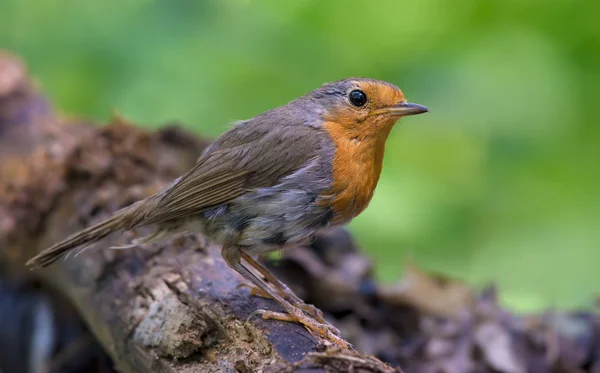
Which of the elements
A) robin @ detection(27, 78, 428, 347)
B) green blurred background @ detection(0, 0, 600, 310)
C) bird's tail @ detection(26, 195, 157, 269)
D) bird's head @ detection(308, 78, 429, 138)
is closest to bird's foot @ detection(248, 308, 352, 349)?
robin @ detection(27, 78, 428, 347)

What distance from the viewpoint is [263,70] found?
6855 mm

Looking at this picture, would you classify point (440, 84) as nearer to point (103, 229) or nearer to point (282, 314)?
point (103, 229)

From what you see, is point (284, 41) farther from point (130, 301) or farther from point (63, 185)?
point (130, 301)

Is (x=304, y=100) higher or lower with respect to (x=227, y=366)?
higher

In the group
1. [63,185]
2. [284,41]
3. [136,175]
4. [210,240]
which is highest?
[284,41]

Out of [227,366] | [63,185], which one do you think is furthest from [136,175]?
[227,366]

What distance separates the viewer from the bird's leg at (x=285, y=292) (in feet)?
10.3

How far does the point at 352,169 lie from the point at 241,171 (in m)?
0.51

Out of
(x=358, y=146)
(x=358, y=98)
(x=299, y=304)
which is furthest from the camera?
(x=358, y=98)

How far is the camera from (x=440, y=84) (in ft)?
21.6

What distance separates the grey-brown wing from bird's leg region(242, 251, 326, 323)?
0.32m

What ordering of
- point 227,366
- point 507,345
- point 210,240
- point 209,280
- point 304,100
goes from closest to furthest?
point 227,366, point 209,280, point 210,240, point 304,100, point 507,345

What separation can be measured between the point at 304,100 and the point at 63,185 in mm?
1584

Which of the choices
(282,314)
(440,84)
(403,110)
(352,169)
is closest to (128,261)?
(282,314)
